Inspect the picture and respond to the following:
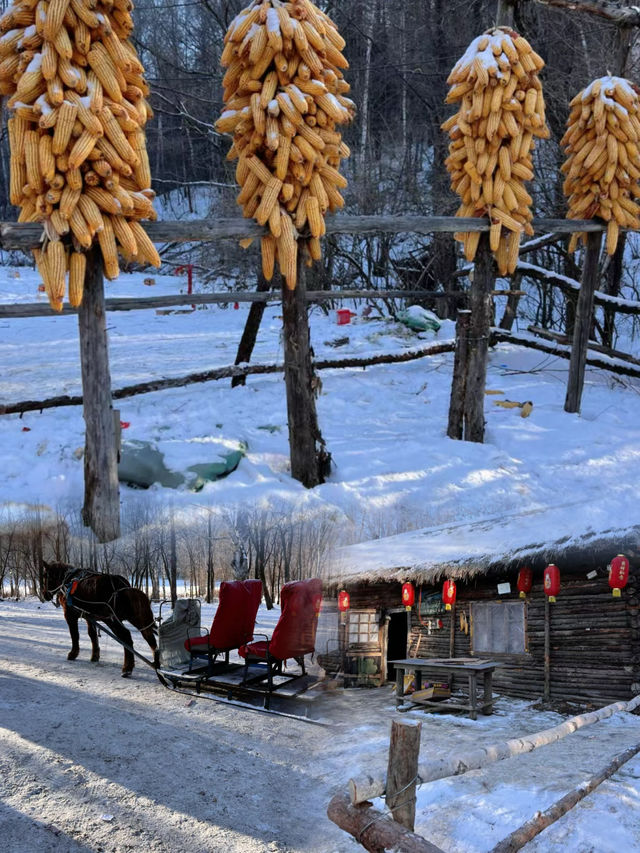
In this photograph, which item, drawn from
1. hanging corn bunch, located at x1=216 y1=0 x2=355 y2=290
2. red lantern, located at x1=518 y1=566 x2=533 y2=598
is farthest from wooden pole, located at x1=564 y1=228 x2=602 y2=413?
hanging corn bunch, located at x1=216 y1=0 x2=355 y2=290

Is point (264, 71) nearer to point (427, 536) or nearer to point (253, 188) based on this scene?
point (253, 188)

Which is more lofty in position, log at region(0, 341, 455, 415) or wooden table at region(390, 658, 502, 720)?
log at region(0, 341, 455, 415)

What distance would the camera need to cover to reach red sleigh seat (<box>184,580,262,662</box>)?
20.2 ft

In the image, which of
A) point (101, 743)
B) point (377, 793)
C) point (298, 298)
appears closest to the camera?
point (377, 793)

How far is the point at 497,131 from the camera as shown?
8.30m

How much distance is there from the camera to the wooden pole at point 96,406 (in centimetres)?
625

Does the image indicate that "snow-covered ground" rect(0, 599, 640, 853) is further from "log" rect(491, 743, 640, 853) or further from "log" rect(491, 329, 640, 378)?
"log" rect(491, 329, 640, 378)

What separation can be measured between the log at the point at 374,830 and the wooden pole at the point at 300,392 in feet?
13.2

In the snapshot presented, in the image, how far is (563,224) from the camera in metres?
9.33

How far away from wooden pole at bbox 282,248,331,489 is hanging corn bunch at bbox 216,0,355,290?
0.25 meters

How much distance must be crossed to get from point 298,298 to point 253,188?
3.65 ft

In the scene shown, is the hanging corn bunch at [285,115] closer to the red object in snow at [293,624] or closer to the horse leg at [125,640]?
the red object in snow at [293,624]

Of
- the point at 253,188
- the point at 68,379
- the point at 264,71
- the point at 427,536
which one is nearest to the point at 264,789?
the point at 427,536

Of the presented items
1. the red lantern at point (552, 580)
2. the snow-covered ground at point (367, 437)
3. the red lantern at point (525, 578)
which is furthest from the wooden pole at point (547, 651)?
the snow-covered ground at point (367, 437)
